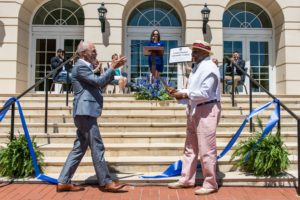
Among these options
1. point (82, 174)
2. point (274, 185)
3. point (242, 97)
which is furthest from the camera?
point (242, 97)

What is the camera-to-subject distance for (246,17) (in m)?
13.2

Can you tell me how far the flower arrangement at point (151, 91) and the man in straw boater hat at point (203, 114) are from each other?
12.4 ft

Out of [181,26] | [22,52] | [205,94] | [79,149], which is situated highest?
[181,26]

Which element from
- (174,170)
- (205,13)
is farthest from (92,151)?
(205,13)

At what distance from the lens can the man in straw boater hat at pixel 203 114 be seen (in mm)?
4504

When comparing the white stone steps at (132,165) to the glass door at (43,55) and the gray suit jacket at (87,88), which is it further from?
the glass door at (43,55)

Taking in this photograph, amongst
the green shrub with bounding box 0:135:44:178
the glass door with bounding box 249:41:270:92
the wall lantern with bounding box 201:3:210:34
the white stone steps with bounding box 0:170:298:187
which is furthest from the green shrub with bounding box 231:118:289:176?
the glass door with bounding box 249:41:270:92

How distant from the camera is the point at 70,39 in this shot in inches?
505

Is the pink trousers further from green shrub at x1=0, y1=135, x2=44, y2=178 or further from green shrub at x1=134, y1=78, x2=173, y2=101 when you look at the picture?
green shrub at x1=134, y1=78, x2=173, y2=101

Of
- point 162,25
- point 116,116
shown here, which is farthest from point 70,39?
point 116,116

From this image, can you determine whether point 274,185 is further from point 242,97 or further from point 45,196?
point 242,97

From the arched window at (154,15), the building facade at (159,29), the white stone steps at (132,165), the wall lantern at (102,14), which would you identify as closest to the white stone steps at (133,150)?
the white stone steps at (132,165)

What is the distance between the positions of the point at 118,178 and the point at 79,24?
358 inches

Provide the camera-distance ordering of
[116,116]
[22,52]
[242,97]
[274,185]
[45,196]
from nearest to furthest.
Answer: [45,196] → [274,185] → [116,116] → [242,97] → [22,52]
